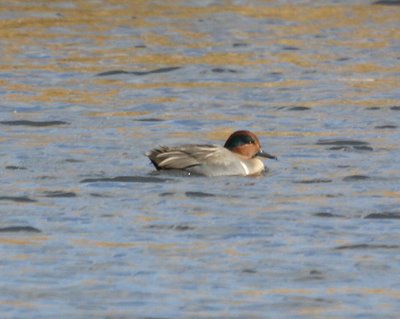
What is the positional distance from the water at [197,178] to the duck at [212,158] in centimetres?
14

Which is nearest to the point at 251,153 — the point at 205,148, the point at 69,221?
the point at 205,148

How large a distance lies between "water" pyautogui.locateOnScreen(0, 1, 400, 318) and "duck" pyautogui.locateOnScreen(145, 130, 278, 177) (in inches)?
5.5

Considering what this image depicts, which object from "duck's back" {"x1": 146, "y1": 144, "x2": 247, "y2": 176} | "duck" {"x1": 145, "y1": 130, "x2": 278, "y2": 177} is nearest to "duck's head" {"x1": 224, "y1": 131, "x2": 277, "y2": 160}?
"duck" {"x1": 145, "y1": 130, "x2": 278, "y2": 177}

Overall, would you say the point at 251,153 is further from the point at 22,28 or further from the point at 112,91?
the point at 22,28

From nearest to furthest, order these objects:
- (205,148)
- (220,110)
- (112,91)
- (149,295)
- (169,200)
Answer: (149,295)
(169,200)
(205,148)
(220,110)
(112,91)

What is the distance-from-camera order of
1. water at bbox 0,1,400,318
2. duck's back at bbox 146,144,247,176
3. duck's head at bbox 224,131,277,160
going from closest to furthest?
water at bbox 0,1,400,318 → duck's back at bbox 146,144,247,176 → duck's head at bbox 224,131,277,160

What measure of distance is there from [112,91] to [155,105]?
3.33 feet

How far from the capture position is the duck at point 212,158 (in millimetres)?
13719

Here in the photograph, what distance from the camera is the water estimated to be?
395 inches

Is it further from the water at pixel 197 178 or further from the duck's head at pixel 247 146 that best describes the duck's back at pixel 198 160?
the duck's head at pixel 247 146

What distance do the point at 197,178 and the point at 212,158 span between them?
20 centimetres

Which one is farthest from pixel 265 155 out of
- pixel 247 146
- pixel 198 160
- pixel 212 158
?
pixel 198 160

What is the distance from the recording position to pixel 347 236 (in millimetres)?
11367

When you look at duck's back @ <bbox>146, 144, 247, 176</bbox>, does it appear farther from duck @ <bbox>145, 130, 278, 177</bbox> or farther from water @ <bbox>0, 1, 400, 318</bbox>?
water @ <bbox>0, 1, 400, 318</bbox>
